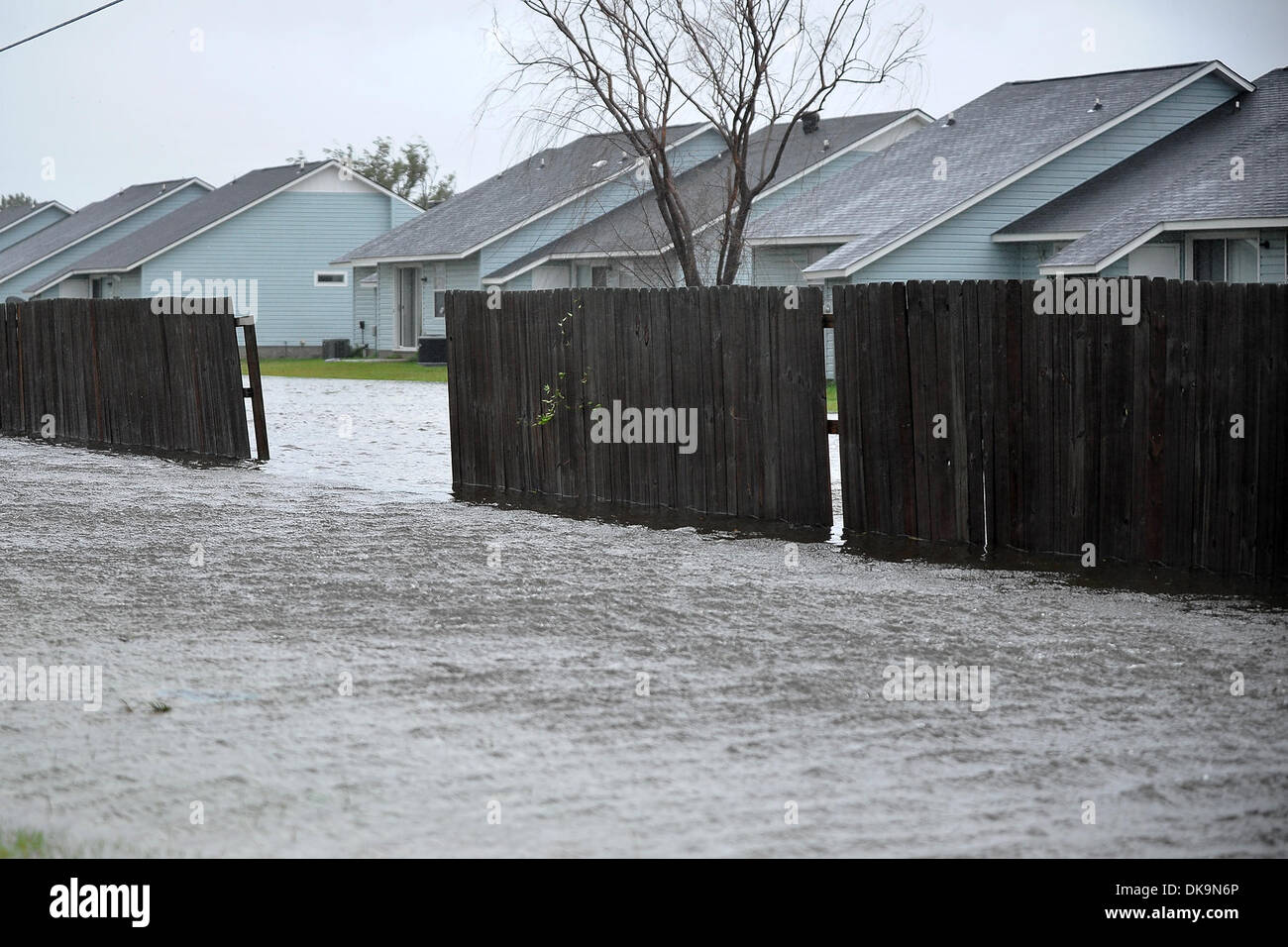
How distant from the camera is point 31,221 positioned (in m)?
70.2

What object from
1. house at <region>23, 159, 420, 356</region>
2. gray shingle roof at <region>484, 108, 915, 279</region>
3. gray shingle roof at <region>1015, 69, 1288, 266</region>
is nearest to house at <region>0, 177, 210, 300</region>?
house at <region>23, 159, 420, 356</region>

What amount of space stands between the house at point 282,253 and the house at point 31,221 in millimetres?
21097

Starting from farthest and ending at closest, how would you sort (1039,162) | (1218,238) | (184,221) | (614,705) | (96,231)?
1. (96,231)
2. (184,221)
3. (1039,162)
4. (1218,238)
5. (614,705)

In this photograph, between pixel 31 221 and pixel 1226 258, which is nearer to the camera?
pixel 1226 258

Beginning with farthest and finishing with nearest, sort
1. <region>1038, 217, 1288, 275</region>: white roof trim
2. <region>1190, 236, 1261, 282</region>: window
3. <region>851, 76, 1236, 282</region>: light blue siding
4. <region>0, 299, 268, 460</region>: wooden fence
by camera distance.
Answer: <region>851, 76, 1236, 282</region>: light blue siding → <region>1190, 236, 1261, 282</region>: window → <region>1038, 217, 1288, 275</region>: white roof trim → <region>0, 299, 268, 460</region>: wooden fence

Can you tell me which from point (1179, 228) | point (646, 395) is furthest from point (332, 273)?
point (646, 395)

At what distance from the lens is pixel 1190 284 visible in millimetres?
8656

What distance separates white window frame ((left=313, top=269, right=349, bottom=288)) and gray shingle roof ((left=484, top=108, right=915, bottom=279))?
35.1 feet

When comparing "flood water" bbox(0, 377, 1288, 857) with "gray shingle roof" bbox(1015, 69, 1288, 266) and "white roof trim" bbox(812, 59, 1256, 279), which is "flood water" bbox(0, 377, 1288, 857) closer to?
"gray shingle roof" bbox(1015, 69, 1288, 266)

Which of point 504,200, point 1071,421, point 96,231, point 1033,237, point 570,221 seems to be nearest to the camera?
point 1071,421

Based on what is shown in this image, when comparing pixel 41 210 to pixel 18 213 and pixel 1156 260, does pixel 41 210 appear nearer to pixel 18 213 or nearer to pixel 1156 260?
pixel 18 213

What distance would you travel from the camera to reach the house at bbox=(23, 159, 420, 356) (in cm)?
4916

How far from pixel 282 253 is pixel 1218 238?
3234 centimetres

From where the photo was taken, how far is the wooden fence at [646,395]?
11.0m
